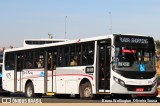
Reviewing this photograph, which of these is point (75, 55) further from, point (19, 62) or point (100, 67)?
point (19, 62)

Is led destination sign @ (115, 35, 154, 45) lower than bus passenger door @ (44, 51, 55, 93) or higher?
higher

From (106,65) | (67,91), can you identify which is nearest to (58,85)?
(67,91)

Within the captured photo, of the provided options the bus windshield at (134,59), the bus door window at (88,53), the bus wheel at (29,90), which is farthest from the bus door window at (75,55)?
the bus wheel at (29,90)

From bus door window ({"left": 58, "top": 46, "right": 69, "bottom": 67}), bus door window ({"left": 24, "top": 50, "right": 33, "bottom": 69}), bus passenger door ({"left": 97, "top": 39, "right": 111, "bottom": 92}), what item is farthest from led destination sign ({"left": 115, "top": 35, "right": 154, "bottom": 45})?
bus door window ({"left": 24, "top": 50, "right": 33, "bottom": 69})

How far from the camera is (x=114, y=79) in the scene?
20.8 metres

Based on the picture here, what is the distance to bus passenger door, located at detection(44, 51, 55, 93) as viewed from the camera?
83.8 ft

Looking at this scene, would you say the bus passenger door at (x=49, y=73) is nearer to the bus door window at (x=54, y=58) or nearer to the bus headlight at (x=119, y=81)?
the bus door window at (x=54, y=58)

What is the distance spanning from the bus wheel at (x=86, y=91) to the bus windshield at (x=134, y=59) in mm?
2087

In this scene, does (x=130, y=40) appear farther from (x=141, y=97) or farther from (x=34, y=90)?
(x=34, y=90)

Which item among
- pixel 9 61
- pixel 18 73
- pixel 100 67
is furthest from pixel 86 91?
pixel 9 61

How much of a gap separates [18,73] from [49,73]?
3.88 metres

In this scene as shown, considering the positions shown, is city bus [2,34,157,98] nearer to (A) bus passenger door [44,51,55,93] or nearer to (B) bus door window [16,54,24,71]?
(A) bus passenger door [44,51,55,93]

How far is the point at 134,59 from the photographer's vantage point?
2106 cm

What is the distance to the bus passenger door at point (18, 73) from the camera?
2883 cm
